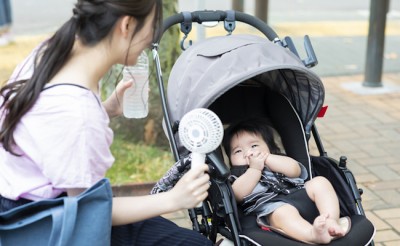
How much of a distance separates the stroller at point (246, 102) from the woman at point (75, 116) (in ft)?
1.67

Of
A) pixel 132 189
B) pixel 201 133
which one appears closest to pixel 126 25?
pixel 201 133

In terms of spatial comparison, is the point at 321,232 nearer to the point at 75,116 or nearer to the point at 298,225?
the point at 298,225

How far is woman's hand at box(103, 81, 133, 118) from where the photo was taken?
8.95ft

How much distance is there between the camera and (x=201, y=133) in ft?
7.94

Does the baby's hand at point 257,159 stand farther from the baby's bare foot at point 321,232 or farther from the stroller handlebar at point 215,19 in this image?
the stroller handlebar at point 215,19

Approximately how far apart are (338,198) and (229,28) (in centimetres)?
106

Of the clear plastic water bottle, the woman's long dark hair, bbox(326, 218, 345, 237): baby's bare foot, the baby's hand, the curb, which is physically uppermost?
the woman's long dark hair

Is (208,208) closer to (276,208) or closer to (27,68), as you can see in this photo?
(276,208)

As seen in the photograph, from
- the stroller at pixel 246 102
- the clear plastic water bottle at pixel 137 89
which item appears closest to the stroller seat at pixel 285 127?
the stroller at pixel 246 102

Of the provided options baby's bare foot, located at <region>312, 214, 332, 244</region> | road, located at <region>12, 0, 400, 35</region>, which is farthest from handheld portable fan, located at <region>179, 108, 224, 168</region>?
road, located at <region>12, 0, 400, 35</region>

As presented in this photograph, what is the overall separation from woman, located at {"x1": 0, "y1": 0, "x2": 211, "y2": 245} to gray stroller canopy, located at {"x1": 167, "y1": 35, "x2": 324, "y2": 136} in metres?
0.61

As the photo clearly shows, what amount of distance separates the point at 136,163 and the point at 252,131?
1.49m

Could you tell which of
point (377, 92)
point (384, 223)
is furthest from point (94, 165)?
point (377, 92)

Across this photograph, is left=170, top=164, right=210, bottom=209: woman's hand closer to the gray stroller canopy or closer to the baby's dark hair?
the gray stroller canopy
